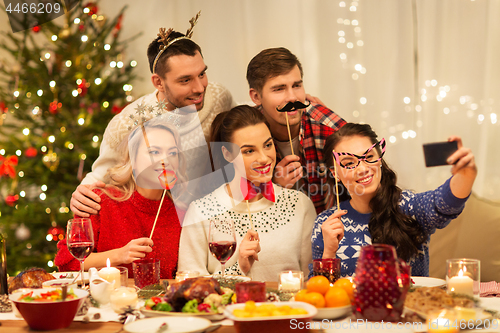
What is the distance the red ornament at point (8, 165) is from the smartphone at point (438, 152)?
11.6ft

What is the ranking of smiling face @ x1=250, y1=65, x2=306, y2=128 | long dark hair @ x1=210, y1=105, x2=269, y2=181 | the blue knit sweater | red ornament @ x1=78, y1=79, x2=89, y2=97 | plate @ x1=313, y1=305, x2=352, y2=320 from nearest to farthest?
plate @ x1=313, y1=305, x2=352, y2=320 < the blue knit sweater < long dark hair @ x1=210, y1=105, x2=269, y2=181 < smiling face @ x1=250, y1=65, x2=306, y2=128 < red ornament @ x1=78, y1=79, x2=89, y2=97

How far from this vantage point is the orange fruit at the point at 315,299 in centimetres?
113

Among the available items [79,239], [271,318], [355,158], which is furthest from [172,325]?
[355,158]

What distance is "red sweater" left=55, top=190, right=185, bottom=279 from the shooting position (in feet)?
7.17

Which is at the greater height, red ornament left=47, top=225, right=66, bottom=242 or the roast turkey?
the roast turkey

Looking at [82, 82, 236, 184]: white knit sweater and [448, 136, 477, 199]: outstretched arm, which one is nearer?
[448, 136, 477, 199]: outstretched arm

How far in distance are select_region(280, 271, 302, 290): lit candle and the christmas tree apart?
2.83m

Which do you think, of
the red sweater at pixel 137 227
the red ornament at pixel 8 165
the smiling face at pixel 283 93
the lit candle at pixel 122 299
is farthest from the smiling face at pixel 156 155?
the red ornament at pixel 8 165

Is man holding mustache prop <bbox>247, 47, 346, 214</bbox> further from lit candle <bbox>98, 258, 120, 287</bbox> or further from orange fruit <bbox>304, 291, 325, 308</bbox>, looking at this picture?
orange fruit <bbox>304, 291, 325, 308</bbox>

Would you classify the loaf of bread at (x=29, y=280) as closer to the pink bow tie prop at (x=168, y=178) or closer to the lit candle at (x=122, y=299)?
the lit candle at (x=122, y=299)

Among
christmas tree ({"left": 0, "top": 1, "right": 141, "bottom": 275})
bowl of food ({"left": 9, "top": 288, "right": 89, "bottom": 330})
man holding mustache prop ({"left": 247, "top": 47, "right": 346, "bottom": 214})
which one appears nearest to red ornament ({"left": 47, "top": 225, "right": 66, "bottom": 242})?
christmas tree ({"left": 0, "top": 1, "right": 141, "bottom": 275})

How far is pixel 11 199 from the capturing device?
3.82 meters

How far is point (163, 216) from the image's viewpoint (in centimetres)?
227

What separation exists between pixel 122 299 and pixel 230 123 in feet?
3.86
